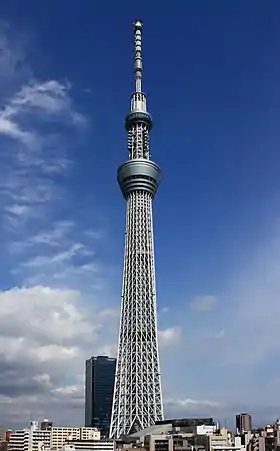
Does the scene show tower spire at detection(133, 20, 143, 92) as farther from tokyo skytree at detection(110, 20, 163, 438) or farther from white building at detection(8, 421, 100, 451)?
white building at detection(8, 421, 100, 451)

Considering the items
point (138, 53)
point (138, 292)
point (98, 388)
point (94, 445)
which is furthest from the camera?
point (98, 388)

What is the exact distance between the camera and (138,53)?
252ft

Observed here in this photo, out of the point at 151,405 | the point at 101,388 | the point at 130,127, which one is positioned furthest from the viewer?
the point at 101,388

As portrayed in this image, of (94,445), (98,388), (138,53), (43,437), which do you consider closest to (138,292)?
(94,445)

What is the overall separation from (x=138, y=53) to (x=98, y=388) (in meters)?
60.9

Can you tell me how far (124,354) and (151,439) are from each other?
13.2 m

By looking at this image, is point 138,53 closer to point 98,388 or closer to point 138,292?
point 138,292

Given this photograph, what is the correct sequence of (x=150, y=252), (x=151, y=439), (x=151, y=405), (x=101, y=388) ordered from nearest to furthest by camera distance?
1. (x=151, y=439)
2. (x=151, y=405)
3. (x=150, y=252)
4. (x=101, y=388)

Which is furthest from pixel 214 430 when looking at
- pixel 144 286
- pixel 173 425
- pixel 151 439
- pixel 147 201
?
pixel 147 201

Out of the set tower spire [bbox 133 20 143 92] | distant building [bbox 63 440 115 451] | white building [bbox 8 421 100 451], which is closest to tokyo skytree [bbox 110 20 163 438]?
tower spire [bbox 133 20 143 92]

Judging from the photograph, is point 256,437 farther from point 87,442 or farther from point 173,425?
point 87,442

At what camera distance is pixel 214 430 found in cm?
5953

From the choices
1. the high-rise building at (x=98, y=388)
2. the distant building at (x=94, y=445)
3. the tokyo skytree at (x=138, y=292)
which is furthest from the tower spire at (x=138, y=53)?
the high-rise building at (x=98, y=388)

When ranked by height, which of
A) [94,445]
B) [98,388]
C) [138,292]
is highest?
[138,292]
